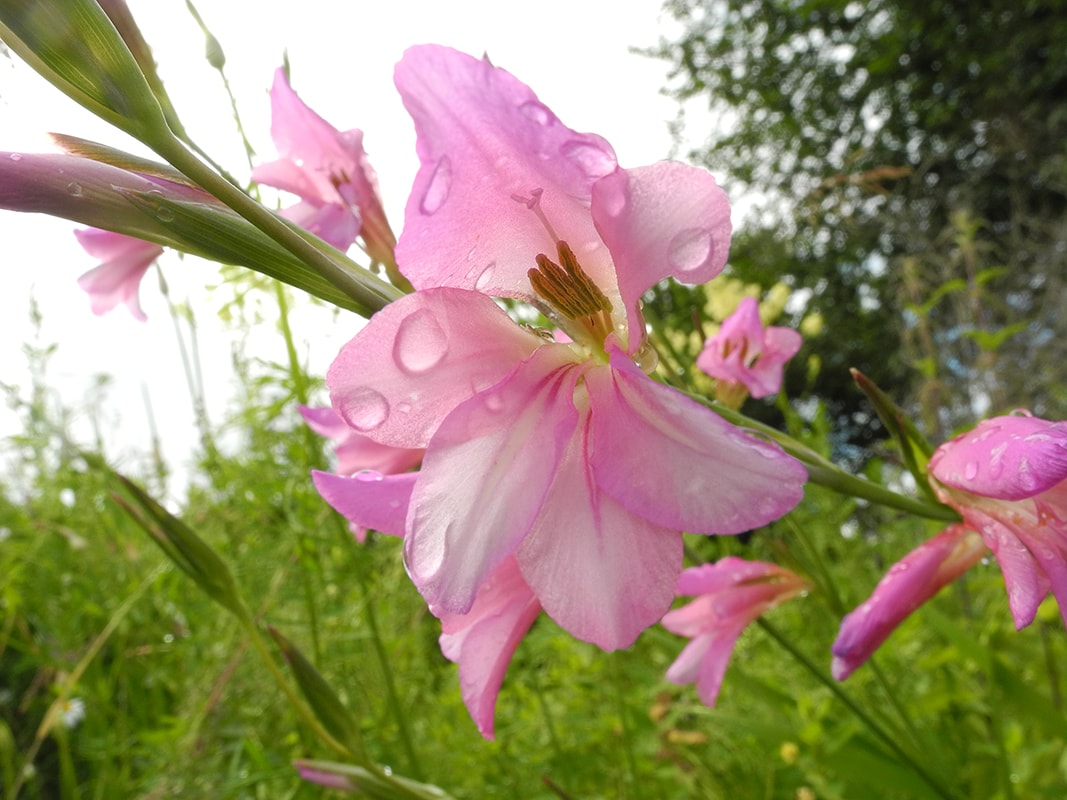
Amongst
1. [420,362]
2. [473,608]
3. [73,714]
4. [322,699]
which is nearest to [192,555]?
[322,699]

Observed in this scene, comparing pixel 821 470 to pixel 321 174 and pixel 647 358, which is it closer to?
pixel 647 358

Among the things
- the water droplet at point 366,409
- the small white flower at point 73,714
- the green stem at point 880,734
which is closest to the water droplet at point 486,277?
the water droplet at point 366,409

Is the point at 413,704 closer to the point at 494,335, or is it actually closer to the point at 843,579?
the point at 843,579

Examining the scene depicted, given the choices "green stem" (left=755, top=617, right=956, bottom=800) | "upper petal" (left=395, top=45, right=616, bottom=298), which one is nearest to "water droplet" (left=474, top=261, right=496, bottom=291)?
"upper petal" (left=395, top=45, right=616, bottom=298)

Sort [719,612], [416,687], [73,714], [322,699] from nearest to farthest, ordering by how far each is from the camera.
→ [322,699]
[719,612]
[416,687]
[73,714]

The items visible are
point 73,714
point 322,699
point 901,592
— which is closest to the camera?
point 901,592

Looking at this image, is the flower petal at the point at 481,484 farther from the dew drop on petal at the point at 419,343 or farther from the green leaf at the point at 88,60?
the green leaf at the point at 88,60

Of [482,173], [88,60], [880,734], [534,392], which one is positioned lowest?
[880,734]
